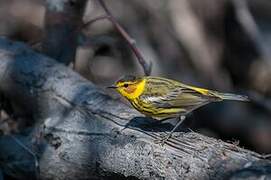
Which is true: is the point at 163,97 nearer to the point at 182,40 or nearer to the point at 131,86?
the point at 131,86

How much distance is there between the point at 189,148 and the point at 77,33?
2.13 meters

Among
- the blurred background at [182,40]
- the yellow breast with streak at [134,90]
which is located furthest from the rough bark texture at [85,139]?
the blurred background at [182,40]

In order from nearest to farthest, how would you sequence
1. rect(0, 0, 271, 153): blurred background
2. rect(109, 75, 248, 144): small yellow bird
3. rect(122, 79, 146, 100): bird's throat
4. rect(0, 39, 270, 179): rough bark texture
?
rect(0, 39, 270, 179): rough bark texture < rect(109, 75, 248, 144): small yellow bird < rect(122, 79, 146, 100): bird's throat < rect(0, 0, 271, 153): blurred background

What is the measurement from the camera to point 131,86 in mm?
4168

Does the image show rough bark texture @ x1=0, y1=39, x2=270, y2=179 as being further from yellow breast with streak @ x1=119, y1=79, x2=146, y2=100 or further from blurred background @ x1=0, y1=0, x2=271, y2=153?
blurred background @ x1=0, y1=0, x2=271, y2=153

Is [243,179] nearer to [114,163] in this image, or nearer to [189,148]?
[189,148]

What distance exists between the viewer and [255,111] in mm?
7555


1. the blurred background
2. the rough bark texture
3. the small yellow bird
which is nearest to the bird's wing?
the small yellow bird

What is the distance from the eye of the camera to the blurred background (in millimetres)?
7875

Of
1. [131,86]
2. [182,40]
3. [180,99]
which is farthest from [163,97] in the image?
[182,40]

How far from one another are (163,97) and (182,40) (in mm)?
4212

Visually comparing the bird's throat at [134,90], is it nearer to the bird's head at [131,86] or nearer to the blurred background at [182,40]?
the bird's head at [131,86]

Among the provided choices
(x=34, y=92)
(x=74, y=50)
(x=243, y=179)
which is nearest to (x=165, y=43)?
(x=74, y=50)

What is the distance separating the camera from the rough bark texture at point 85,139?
3.23m
